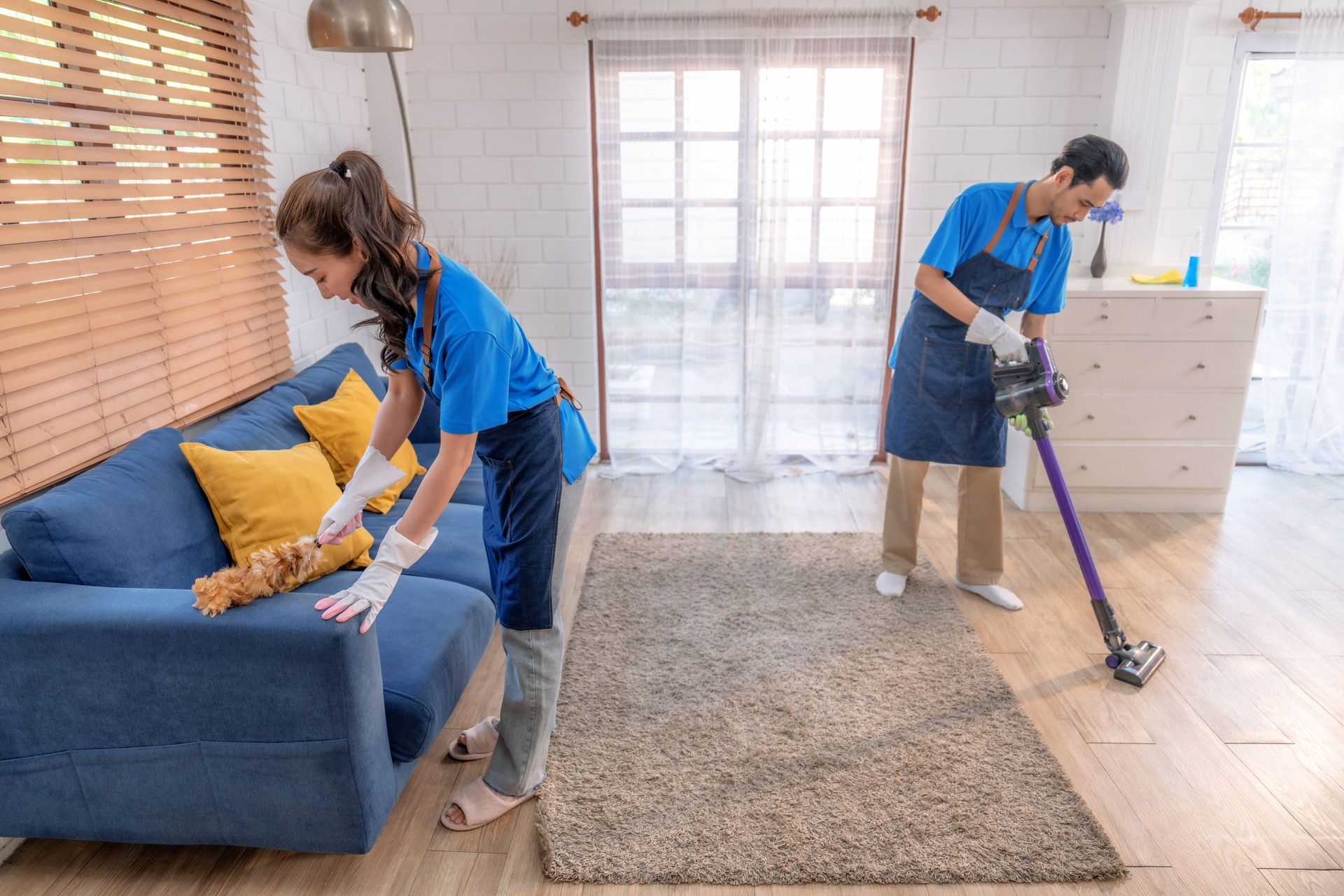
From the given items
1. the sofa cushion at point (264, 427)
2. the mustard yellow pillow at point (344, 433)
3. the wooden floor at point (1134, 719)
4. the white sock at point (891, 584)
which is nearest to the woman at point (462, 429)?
the wooden floor at point (1134, 719)

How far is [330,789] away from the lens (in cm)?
166

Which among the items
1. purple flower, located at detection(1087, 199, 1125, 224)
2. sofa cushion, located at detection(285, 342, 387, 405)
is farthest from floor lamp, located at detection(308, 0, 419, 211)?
purple flower, located at detection(1087, 199, 1125, 224)

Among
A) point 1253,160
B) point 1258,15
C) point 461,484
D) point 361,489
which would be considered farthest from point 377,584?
point 1253,160

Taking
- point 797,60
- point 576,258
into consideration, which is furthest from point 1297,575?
point 576,258

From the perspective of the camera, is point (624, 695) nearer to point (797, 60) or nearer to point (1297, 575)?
point (1297, 575)

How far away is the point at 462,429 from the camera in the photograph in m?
1.49

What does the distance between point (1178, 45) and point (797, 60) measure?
1464 mm

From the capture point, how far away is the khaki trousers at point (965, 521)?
9.29ft

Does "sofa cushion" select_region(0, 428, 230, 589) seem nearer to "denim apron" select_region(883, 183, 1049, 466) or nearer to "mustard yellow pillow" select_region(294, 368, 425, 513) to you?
"mustard yellow pillow" select_region(294, 368, 425, 513)

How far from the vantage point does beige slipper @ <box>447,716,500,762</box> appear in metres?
2.13

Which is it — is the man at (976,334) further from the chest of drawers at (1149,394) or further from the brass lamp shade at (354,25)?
the brass lamp shade at (354,25)

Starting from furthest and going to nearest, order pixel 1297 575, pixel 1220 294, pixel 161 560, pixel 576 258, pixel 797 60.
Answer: pixel 576 258
pixel 797 60
pixel 1220 294
pixel 1297 575
pixel 161 560

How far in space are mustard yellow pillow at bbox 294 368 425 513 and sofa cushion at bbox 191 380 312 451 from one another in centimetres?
3

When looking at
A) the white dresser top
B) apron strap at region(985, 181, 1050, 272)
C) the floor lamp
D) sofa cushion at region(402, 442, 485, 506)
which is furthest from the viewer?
the white dresser top
